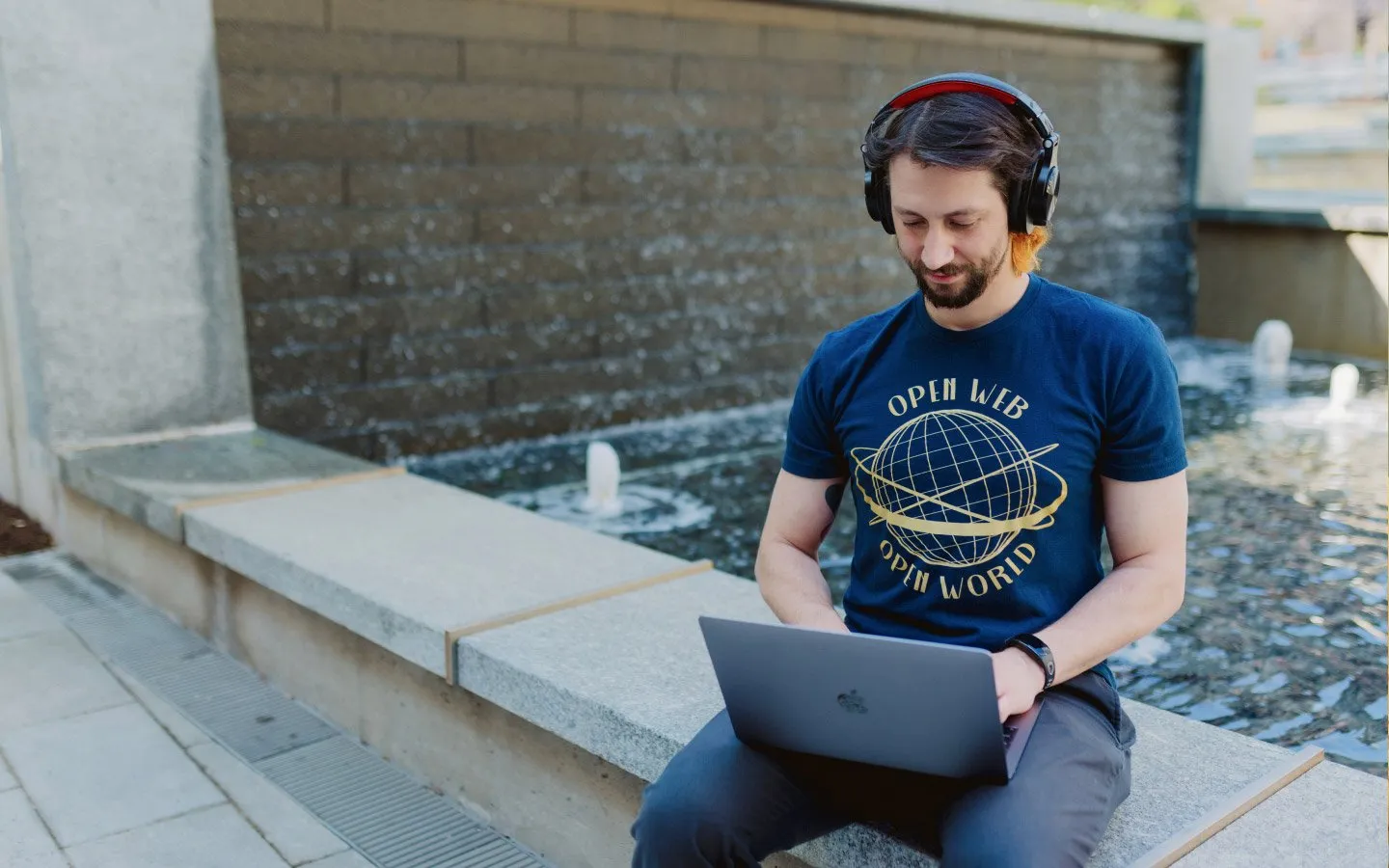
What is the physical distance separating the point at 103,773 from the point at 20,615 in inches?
60.5

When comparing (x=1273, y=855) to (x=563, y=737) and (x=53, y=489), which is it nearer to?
(x=563, y=737)

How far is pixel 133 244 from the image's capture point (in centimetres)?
534

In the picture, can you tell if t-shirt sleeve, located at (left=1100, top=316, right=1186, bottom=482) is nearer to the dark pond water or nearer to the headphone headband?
the headphone headband

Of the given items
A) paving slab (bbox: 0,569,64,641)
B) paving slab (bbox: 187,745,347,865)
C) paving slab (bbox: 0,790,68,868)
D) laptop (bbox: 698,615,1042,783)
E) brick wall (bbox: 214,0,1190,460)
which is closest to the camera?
laptop (bbox: 698,615,1042,783)

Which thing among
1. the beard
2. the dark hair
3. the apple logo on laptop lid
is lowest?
the apple logo on laptop lid

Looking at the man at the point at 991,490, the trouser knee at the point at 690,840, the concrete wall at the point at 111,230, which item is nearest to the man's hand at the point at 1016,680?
the man at the point at 991,490

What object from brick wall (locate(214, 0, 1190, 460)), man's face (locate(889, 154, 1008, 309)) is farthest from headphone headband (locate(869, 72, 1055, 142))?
brick wall (locate(214, 0, 1190, 460))

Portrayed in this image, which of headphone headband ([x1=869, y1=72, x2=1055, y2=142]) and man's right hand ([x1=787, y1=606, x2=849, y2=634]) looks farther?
man's right hand ([x1=787, y1=606, x2=849, y2=634])

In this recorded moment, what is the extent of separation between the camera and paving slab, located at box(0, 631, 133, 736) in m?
3.75

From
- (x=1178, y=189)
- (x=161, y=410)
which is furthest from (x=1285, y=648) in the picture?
(x=1178, y=189)

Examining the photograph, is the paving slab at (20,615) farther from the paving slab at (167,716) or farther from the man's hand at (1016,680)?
the man's hand at (1016,680)

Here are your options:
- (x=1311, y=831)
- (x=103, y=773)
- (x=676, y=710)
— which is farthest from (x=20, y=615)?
(x=1311, y=831)

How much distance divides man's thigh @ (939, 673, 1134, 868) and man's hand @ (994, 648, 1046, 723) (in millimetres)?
72

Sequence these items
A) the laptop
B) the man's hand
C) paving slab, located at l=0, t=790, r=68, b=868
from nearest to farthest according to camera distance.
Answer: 1. the laptop
2. the man's hand
3. paving slab, located at l=0, t=790, r=68, b=868
